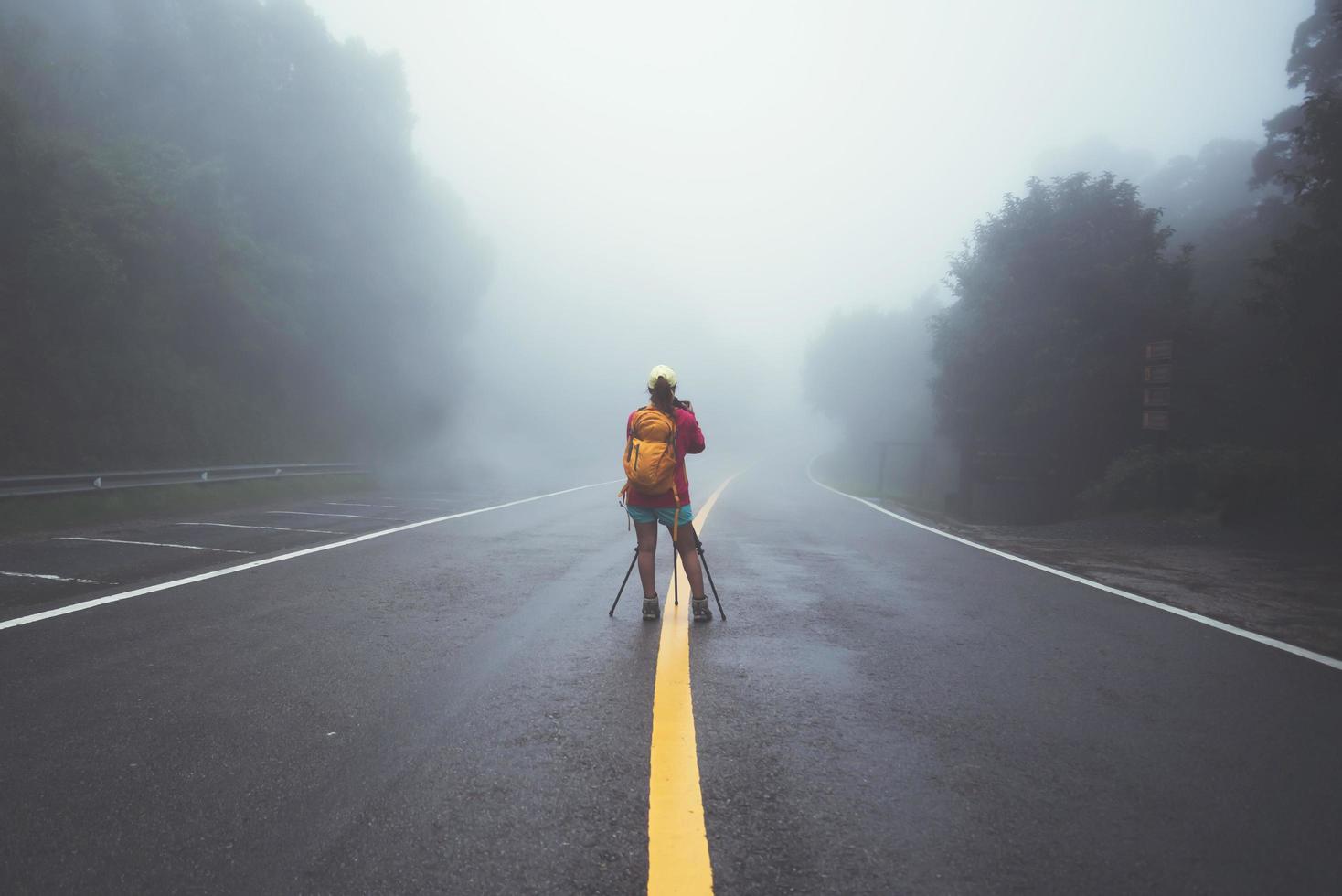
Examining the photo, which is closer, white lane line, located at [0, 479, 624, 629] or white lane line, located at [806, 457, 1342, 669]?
white lane line, located at [806, 457, 1342, 669]

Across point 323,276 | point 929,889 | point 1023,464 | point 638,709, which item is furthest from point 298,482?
point 1023,464

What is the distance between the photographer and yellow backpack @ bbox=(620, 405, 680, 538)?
5.29 metres

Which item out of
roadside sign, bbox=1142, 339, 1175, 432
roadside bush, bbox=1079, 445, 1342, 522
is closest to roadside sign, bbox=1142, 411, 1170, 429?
roadside sign, bbox=1142, 339, 1175, 432

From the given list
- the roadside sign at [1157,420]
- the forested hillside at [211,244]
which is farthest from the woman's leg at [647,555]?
the forested hillside at [211,244]

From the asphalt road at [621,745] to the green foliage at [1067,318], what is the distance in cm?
1615

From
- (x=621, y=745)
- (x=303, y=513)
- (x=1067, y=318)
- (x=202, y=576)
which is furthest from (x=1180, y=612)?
(x=1067, y=318)

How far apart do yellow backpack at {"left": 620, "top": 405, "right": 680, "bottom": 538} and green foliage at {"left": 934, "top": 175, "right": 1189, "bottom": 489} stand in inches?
721

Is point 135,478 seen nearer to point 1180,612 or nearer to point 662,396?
point 662,396

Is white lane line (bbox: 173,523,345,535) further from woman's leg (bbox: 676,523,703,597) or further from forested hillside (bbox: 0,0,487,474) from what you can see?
forested hillside (bbox: 0,0,487,474)

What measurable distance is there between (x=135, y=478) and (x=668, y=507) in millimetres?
12348

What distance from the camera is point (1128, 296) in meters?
20.0

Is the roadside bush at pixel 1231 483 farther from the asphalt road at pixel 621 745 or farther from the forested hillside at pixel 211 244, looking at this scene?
A: the forested hillside at pixel 211 244

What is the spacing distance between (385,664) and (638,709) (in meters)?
1.65

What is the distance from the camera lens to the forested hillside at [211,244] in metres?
15.5
